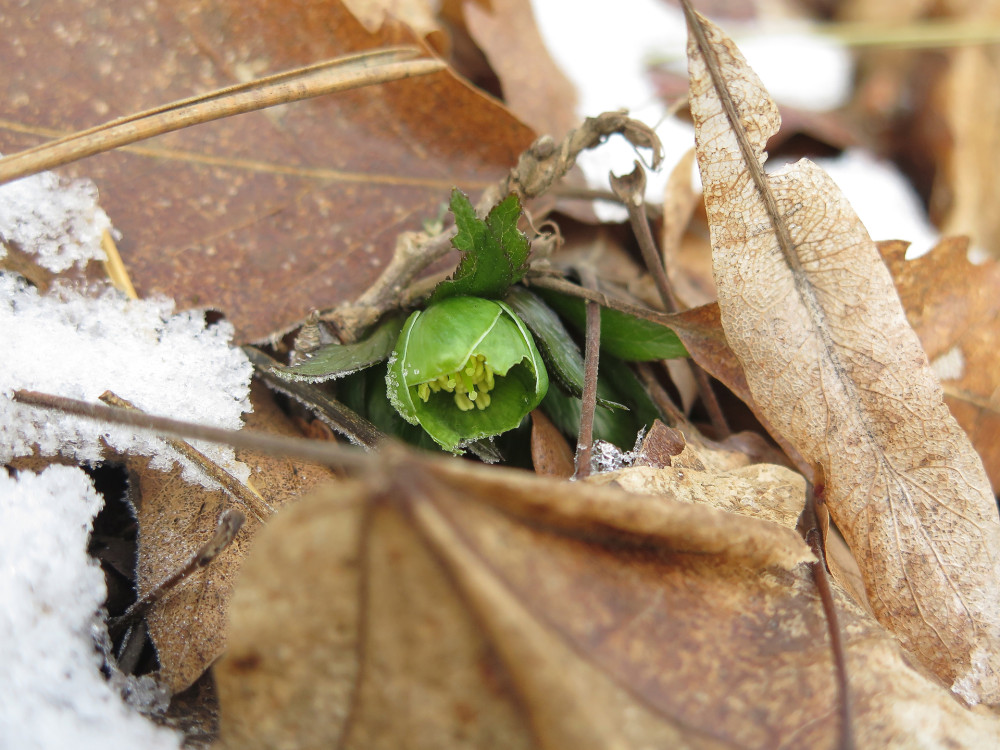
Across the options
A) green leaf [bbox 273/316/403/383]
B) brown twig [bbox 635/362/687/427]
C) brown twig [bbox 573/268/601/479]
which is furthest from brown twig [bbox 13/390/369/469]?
brown twig [bbox 635/362/687/427]

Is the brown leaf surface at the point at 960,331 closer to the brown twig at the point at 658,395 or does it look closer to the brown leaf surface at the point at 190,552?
the brown twig at the point at 658,395

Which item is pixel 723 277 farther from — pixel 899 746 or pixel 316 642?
pixel 316 642

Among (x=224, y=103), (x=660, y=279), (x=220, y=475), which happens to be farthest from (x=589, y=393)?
(x=224, y=103)

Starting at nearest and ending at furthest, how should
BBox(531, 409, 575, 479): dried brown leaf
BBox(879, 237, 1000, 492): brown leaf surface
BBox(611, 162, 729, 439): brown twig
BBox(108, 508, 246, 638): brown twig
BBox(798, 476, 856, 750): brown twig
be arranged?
BBox(798, 476, 856, 750): brown twig, BBox(108, 508, 246, 638): brown twig, BBox(531, 409, 575, 479): dried brown leaf, BBox(611, 162, 729, 439): brown twig, BBox(879, 237, 1000, 492): brown leaf surface

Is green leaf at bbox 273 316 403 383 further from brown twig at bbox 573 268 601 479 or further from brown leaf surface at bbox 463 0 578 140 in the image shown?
brown leaf surface at bbox 463 0 578 140

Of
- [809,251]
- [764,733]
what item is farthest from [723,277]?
[764,733]

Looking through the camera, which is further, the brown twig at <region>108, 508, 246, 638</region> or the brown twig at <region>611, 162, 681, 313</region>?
the brown twig at <region>611, 162, 681, 313</region>
